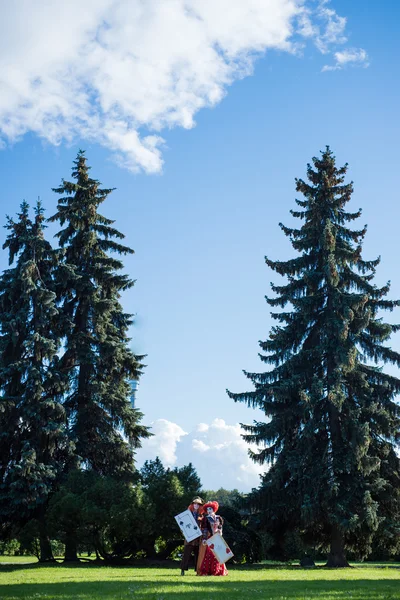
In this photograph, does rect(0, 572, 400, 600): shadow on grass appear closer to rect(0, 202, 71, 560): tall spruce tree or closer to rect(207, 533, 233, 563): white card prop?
rect(207, 533, 233, 563): white card prop

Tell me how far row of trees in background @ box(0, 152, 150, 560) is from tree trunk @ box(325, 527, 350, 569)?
30.4ft

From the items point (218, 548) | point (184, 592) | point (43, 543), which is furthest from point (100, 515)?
point (184, 592)

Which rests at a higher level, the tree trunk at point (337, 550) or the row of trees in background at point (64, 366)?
the row of trees in background at point (64, 366)

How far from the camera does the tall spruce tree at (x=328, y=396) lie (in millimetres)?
23562

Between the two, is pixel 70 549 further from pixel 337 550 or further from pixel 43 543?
pixel 337 550

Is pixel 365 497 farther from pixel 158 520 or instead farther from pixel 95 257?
pixel 95 257

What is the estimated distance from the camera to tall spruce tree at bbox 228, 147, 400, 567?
23562 millimetres

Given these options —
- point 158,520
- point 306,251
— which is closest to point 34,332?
point 158,520

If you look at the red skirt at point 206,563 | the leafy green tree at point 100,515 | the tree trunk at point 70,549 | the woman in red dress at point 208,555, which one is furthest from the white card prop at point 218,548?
the tree trunk at point 70,549

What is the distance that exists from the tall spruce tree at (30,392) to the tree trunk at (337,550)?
11.5 metres

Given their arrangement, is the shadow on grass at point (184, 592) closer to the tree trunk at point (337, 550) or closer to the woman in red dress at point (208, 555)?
the woman in red dress at point (208, 555)

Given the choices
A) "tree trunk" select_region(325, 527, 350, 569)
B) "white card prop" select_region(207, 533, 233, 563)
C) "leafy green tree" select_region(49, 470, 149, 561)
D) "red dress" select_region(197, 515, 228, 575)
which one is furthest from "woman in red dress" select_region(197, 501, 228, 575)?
"tree trunk" select_region(325, 527, 350, 569)

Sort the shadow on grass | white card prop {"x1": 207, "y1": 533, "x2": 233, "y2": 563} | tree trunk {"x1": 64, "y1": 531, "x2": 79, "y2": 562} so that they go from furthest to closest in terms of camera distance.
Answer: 1. tree trunk {"x1": 64, "y1": 531, "x2": 79, "y2": 562}
2. white card prop {"x1": 207, "y1": 533, "x2": 233, "y2": 563}
3. the shadow on grass

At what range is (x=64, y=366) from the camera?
2897 cm
